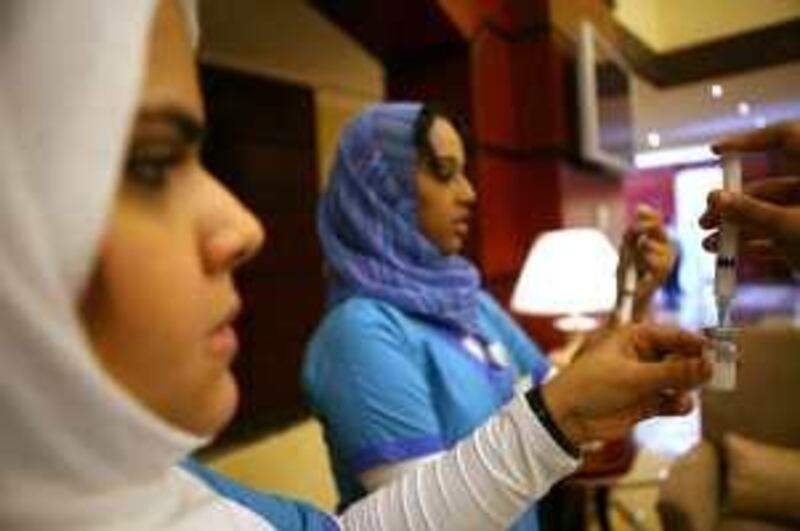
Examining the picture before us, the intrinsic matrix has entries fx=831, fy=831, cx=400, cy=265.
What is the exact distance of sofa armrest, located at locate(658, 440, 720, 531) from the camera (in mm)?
1606

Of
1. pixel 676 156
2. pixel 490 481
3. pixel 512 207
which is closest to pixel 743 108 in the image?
pixel 676 156

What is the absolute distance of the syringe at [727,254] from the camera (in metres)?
0.49

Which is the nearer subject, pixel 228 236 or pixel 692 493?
pixel 228 236

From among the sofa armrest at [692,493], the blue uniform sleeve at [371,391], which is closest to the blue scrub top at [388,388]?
the blue uniform sleeve at [371,391]

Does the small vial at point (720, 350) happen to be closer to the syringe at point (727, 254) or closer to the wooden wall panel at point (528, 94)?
the syringe at point (727, 254)

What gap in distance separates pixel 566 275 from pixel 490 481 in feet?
3.57

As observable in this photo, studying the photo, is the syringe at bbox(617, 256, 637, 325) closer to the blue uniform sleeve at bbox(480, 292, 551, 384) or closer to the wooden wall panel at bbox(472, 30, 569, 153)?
the blue uniform sleeve at bbox(480, 292, 551, 384)

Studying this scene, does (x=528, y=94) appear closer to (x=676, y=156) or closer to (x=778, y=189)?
(x=676, y=156)

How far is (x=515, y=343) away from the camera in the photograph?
3.50 feet

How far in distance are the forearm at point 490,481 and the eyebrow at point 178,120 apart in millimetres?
308

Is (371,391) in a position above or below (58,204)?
below

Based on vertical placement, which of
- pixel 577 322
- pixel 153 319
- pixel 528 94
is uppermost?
pixel 528 94

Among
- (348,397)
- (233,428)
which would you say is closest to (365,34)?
(348,397)

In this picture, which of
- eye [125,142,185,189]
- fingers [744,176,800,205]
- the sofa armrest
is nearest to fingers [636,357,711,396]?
fingers [744,176,800,205]
